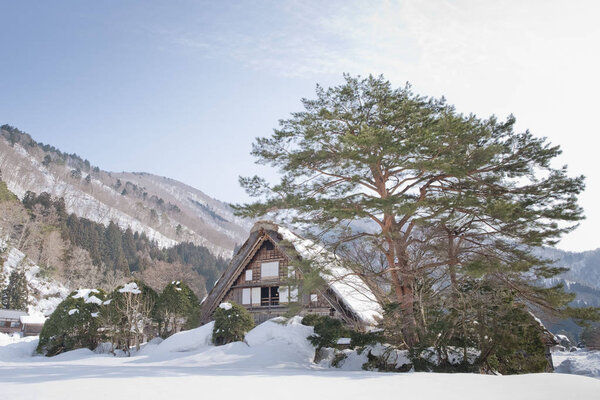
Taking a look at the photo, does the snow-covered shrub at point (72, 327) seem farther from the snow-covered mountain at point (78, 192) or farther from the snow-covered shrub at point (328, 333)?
the snow-covered mountain at point (78, 192)

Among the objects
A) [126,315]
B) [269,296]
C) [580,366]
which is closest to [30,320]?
[126,315]

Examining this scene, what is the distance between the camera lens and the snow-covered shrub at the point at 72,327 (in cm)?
1789

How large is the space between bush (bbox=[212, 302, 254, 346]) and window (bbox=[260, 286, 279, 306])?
6754mm

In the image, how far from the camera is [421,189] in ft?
40.8

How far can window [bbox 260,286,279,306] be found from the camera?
22.9 m

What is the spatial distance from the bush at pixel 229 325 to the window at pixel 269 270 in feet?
21.9

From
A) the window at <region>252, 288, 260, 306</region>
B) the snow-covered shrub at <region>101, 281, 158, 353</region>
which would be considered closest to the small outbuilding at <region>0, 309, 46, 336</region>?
the snow-covered shrub at <region>101, 281, 158, 353</region>

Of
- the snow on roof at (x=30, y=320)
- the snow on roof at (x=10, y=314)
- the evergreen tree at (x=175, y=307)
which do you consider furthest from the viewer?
the snow on roof at (x=10, y=314)

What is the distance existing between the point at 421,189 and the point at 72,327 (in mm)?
16518

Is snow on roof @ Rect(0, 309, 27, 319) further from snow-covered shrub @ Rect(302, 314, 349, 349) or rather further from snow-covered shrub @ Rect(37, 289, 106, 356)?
snow-covered shrub @ Rect(302, 314, 349, 349)

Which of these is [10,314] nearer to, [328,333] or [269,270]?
[269,270]

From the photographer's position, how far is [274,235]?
866 inches

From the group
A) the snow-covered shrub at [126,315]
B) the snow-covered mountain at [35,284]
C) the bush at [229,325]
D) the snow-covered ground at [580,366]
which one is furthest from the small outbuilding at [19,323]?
the snow-covered ground at [580,366]

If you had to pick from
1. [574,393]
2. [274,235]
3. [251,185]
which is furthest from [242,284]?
[574,393]
